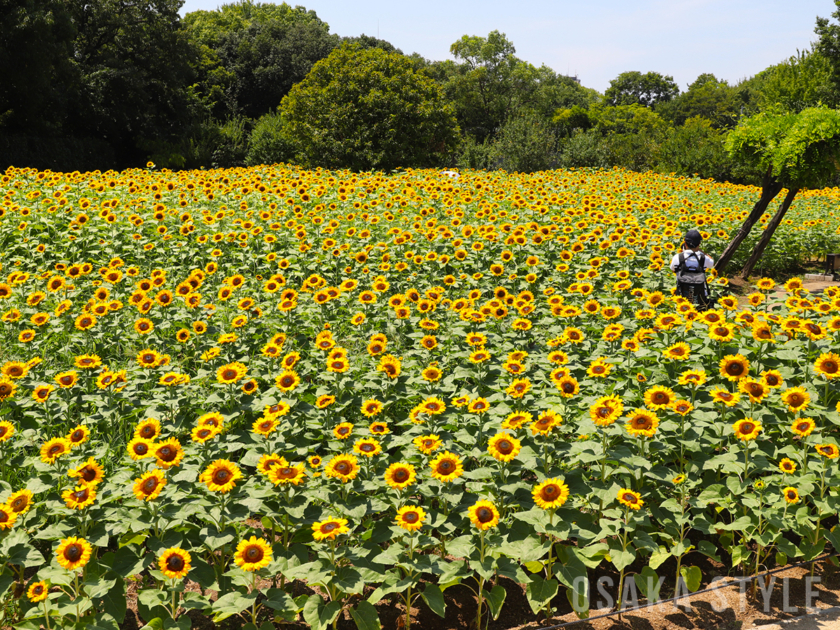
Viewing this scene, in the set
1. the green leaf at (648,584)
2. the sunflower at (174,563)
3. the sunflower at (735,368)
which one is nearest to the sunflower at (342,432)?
the sunflower at (174,563)

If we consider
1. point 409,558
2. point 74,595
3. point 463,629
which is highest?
point 409,558

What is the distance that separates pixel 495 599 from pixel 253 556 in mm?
1213

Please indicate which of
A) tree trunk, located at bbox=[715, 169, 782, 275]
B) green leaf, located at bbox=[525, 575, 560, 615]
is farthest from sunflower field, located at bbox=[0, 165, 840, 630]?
tree trunk, located at bbox=[715, 169, 782, 275]

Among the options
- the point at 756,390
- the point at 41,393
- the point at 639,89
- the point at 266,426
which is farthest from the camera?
the point at 639,89

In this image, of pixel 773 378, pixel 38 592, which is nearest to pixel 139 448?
pixel 38 592

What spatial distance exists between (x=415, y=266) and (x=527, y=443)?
4229mm

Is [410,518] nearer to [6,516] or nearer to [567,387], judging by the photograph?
[567,387]

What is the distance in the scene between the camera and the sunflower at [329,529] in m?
2.81

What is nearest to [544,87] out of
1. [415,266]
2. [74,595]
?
[415,266]

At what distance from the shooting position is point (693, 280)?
7.02 metres

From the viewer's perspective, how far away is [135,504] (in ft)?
10.3

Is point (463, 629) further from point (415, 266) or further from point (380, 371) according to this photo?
point (415, 266)

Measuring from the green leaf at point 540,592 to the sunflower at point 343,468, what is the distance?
1.07 metres

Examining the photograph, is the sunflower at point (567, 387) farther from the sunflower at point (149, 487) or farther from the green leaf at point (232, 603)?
the sunflower at point (149, 487)
